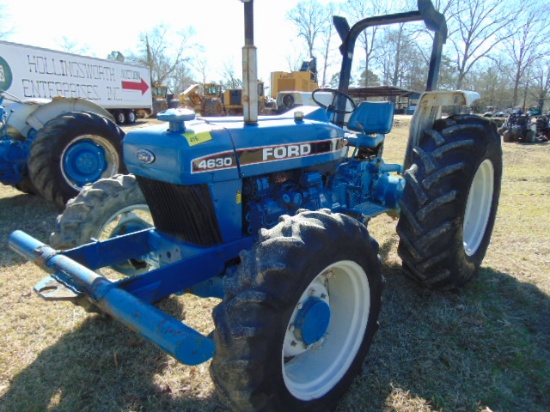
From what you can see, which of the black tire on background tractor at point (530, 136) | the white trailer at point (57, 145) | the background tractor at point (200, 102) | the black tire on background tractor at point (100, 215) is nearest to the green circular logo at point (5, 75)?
the background tractor at point (200, 102)

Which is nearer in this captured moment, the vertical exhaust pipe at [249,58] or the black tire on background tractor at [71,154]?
the vertical exhaust pipe at [249,58]

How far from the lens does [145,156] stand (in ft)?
7.70

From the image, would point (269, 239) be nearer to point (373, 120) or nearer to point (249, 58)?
point (249, 58)

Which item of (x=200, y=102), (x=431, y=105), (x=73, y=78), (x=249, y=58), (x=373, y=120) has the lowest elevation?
(x=200, y=102)

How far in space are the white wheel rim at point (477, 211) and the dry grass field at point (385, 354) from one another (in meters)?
0.33

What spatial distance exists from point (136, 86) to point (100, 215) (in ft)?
71.2

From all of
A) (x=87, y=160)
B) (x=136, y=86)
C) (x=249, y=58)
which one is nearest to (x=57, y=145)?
(x=87, y=160)

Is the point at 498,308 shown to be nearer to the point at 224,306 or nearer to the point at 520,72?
the point at 224,306

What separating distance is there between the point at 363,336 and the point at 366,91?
9.43 ft

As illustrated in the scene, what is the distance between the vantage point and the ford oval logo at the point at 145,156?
7.67 feet

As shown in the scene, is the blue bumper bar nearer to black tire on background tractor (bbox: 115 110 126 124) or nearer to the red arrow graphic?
the red arrow graphic

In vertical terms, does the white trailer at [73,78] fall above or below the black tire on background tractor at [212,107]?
above

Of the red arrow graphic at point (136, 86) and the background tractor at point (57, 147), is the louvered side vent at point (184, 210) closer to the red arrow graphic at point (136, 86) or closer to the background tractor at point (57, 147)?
the background tractor at point (57, 147)

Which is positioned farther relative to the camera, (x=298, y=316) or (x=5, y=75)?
(x=5, y=75)
